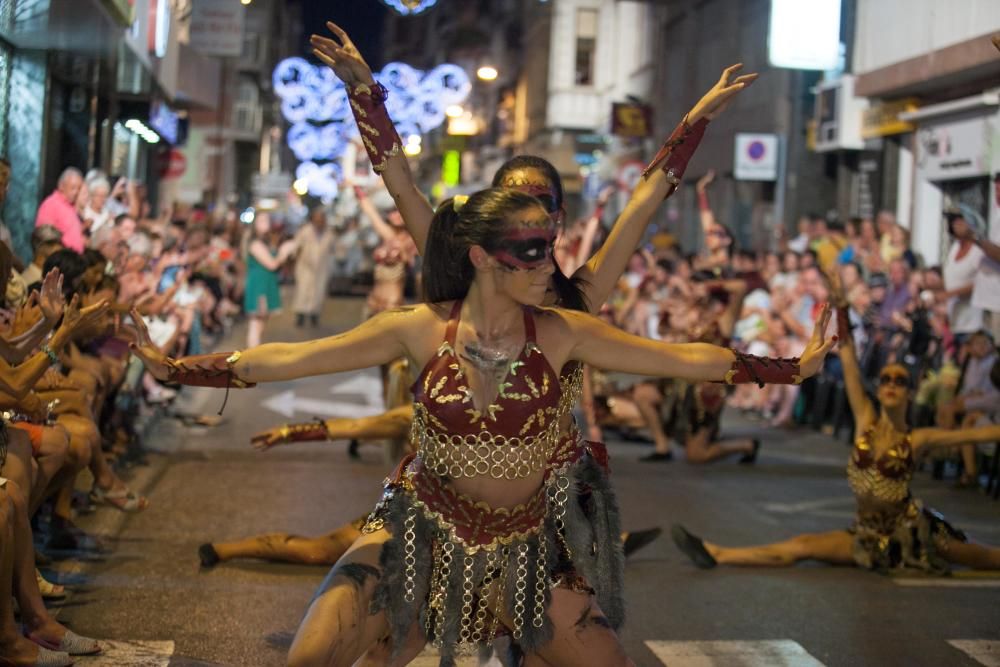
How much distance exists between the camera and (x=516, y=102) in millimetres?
66188

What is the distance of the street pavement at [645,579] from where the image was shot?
6887mm

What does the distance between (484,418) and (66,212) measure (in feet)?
31.9

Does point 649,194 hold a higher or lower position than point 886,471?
higher

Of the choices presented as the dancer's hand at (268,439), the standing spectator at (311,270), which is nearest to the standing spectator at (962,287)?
the dancer's hand at (268,439)

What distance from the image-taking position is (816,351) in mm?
4941

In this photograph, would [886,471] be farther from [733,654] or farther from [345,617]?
[345,617]

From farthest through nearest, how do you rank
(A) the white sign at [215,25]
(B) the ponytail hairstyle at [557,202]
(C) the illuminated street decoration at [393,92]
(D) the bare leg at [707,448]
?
(A) the white sign at [215,25] < (C) the illuminated street decoration at [393,92] < (D) the bare leg at [707,448] < (B) the ponytail hairstyle at [557,202]

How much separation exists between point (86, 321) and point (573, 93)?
4649cm

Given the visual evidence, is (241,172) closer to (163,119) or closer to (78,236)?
(163,119)

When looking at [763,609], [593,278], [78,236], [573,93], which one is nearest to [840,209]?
[78,236]

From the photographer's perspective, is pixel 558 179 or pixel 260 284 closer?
pixel 558 179

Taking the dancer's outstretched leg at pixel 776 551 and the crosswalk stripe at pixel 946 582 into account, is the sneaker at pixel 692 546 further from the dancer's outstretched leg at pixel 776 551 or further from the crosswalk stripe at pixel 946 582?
the crosswalk stripe at pixel 946 582

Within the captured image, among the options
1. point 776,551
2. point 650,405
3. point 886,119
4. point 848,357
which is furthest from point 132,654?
point 886,119

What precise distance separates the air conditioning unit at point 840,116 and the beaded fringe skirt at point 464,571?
2108 cm
